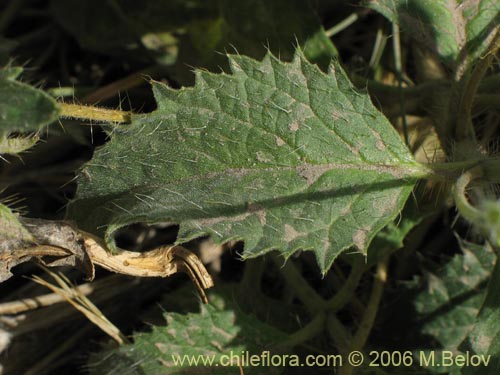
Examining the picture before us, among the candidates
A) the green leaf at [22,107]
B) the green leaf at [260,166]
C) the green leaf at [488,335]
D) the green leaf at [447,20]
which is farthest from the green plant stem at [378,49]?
the green leaf at [22,107]

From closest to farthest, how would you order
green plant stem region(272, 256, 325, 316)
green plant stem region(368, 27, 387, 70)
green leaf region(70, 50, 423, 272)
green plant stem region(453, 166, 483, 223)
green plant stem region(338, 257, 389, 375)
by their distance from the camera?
green plant stem region(453, 166, 483, 223) < green leaf region(70, 50, 423, 272) < green plant stem region(338, 257, 389, 375) < green plant stem region(272, 256, 325, 316) < green plant stem region(368, 27, 387, 70)

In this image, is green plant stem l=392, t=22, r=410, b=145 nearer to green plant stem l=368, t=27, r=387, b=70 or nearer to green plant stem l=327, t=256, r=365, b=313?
green plant stem l=368, t=27, r=387, b=70

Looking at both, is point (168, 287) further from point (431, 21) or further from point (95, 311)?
point (431, 21)

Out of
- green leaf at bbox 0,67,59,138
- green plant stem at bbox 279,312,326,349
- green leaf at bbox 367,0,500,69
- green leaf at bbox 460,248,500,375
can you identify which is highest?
green leaf at bbox 367,0,500,69

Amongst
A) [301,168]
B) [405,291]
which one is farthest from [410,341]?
[301,168]

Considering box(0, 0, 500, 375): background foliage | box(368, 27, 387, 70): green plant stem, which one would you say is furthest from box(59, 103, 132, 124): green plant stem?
box(368, 27, 387, 70): green plant stem

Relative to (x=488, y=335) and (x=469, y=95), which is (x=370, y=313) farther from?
(x=469, y=95)
